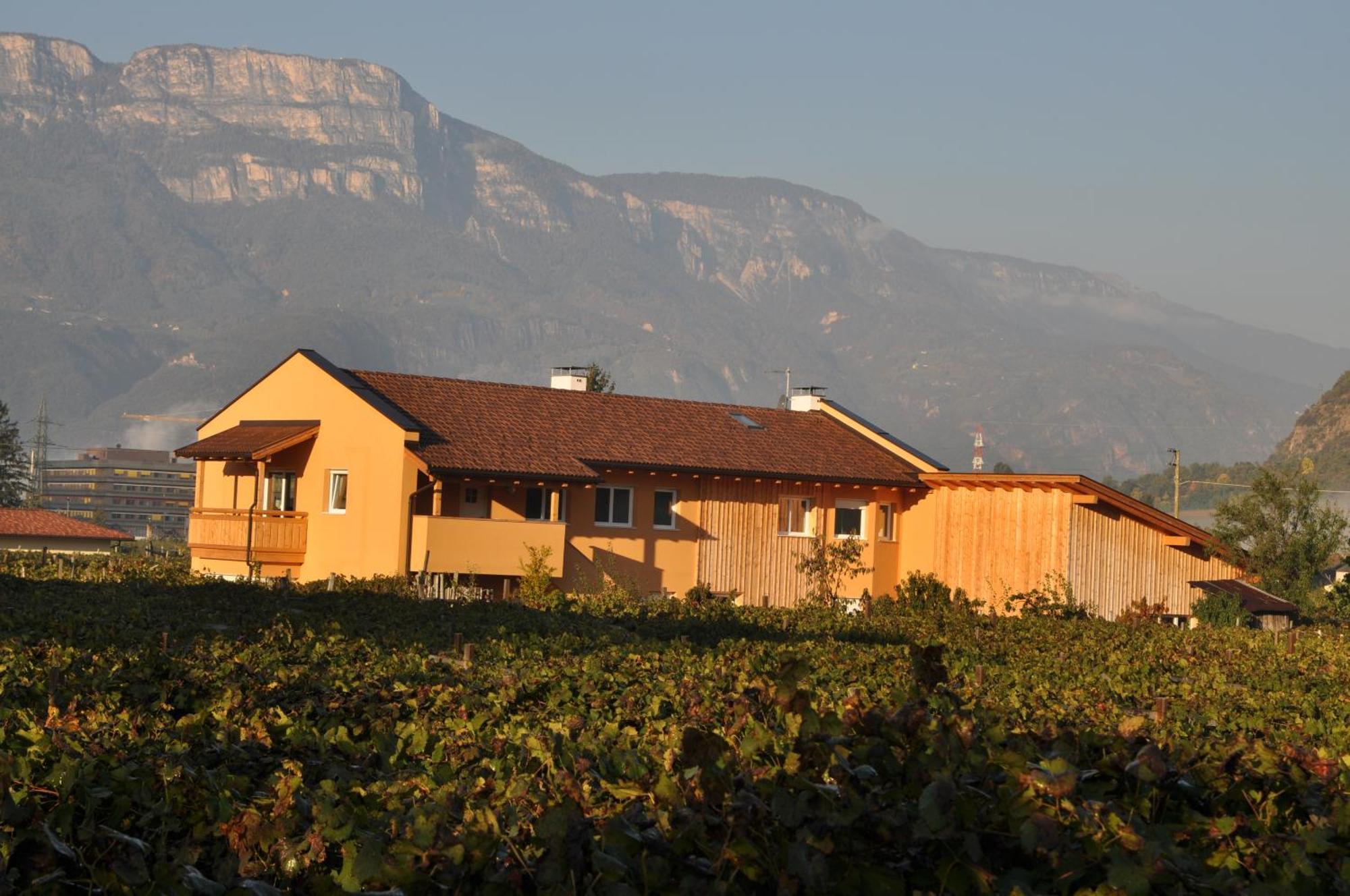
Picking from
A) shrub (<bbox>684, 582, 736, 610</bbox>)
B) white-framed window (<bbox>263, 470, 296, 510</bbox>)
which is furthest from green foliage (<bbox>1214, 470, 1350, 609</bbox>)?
white-framed window (<bbox>263, 470, 296, 510</bbox>)

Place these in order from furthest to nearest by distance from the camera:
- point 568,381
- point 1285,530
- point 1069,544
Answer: point 1285,530
point 568,381
point 1069,544

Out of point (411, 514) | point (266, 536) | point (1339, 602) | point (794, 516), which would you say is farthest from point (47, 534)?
point (1339, 602)

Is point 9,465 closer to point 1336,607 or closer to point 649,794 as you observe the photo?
point 1336,607

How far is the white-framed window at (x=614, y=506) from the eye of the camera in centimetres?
4538

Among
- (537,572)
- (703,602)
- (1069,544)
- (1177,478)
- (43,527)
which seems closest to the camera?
(703,602)

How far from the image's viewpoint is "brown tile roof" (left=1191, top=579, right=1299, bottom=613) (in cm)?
4547

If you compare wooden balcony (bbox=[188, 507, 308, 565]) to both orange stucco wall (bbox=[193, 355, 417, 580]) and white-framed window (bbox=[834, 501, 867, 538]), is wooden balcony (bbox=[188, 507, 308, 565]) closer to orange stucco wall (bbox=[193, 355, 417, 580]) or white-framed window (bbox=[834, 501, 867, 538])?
orange stucco wall (bbox=[193, 355, 417, 580])

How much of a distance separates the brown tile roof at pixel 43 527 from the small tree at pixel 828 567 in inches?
2256

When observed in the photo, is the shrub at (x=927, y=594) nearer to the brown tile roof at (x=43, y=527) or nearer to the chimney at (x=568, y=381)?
the chimney at (x=568, y=381)

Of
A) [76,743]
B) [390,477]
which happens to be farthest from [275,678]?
[390,477]

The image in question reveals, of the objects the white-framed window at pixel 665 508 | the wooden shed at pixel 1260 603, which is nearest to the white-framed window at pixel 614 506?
the white-framed window at pixel 665 508

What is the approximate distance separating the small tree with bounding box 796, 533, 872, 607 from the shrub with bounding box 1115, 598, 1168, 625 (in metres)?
6.83

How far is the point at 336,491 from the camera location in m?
44.4

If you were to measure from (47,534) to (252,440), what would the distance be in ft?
165
